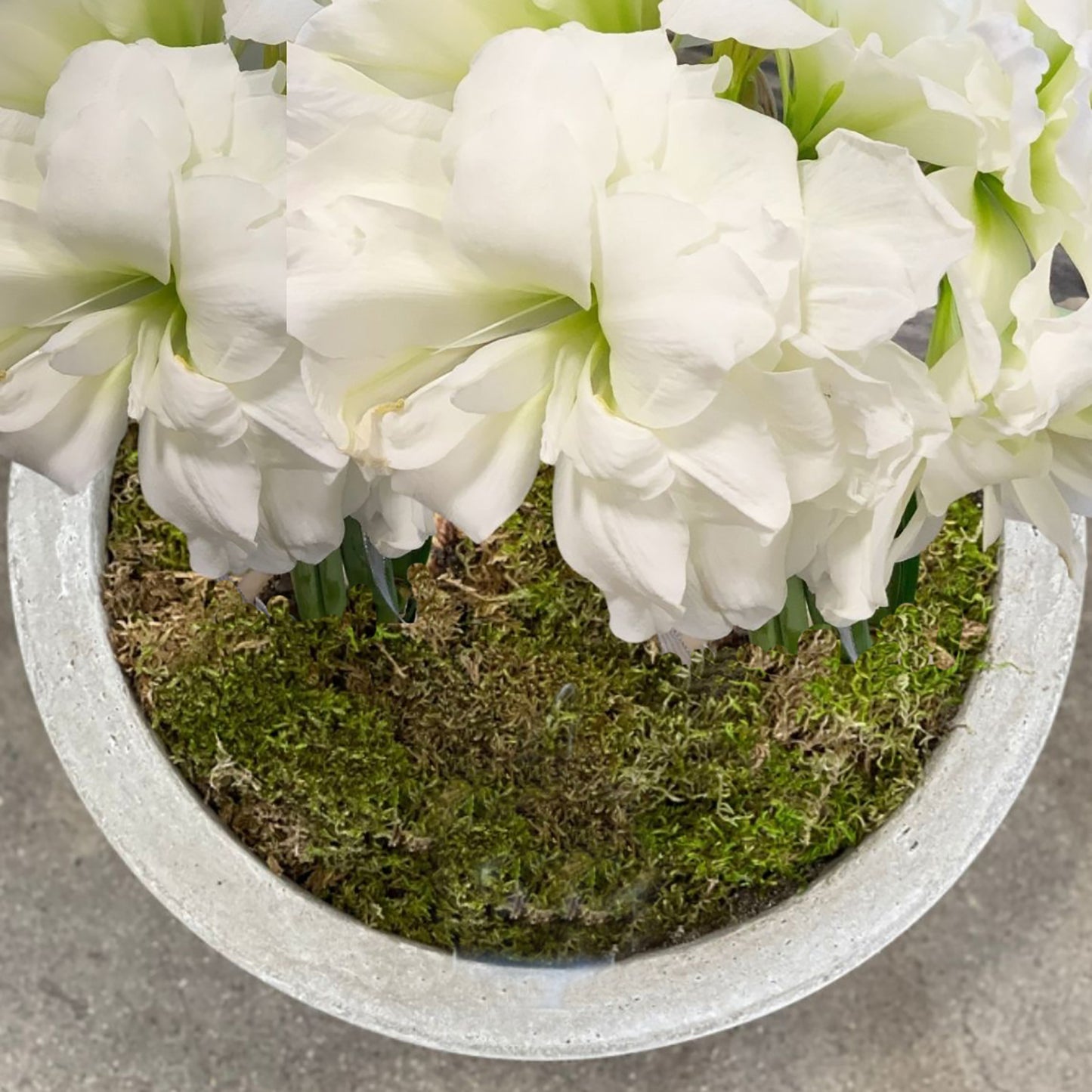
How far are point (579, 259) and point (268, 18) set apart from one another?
0.34 ft

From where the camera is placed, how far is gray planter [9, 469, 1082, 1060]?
65cm

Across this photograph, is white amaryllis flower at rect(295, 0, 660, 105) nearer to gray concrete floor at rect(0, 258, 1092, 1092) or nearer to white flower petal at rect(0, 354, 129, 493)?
white flower petal at rect(0, 354, 129, 493)

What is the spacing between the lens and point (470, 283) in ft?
0.87

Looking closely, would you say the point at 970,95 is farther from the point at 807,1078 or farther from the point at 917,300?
the point at 807,1078

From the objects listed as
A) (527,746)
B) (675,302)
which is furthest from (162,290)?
(527,746)

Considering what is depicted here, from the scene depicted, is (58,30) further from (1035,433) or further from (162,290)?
(1035,433)

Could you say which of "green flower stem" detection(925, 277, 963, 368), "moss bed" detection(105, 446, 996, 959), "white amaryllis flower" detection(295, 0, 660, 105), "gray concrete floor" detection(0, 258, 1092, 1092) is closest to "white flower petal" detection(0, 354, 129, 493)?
"white amaryllis flower" detection(295, 0, 660, 105)

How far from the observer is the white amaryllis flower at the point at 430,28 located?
26 centimetres

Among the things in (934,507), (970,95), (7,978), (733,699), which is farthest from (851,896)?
(7,978)

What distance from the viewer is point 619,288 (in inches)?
9.8

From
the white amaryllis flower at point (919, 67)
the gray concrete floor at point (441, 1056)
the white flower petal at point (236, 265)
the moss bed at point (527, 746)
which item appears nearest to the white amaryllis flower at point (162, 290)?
the white flower petal at point (236, 265)

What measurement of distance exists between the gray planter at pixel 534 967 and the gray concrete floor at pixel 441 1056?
386 mm

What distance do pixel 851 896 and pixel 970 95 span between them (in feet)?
1.68

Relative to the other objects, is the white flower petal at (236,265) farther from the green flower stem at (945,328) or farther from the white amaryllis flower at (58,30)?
the green flower stem at (945,328)
